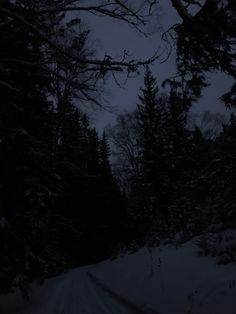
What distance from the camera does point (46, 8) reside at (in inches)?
310

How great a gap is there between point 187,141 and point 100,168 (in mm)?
14188

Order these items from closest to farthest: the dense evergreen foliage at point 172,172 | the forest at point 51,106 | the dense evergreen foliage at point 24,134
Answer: the forest at point 51,106 < the dense evergreen foliage at point 24,134 < the dense evergreen foliage at point 172,172

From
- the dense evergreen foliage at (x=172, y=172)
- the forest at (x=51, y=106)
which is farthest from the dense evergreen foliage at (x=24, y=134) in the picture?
the dense evergreen foliage at (x=172, y=172)

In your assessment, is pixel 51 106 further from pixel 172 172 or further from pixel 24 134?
pixel 172 172

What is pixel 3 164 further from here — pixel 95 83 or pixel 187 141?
pixel 187 141

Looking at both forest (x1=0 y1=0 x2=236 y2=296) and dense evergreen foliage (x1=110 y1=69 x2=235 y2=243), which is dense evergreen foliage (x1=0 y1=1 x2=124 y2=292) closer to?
forest (x1=0 y1=0 x2=236 y2=296)

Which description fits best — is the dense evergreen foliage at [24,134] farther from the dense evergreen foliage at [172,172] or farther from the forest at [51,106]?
the dense evergreen foliage at [172,172]

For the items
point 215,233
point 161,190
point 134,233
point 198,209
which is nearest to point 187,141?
point 161,190

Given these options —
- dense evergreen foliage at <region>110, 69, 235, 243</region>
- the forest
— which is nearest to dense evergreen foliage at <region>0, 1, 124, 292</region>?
the forest

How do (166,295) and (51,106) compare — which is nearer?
(166,295)

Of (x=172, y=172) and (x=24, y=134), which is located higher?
(x=172, y=172)

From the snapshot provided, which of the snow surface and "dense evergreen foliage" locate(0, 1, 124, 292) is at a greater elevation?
"dense evergreen foliage" locate(0, 1, 124, 292)

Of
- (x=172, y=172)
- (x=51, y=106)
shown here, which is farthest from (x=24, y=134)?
(x=172, y=172)

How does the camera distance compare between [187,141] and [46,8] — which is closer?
[46,8]
